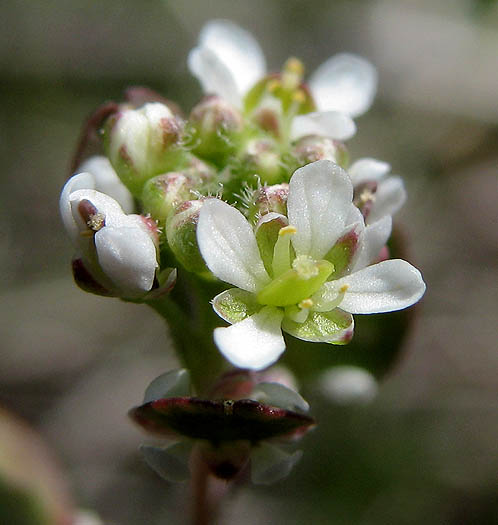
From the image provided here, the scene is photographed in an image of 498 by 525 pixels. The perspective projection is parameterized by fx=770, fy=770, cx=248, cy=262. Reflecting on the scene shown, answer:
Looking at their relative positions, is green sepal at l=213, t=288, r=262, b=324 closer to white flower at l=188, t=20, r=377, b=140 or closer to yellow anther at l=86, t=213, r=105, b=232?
yellow anther at l=86, t=213, r=105, b=232

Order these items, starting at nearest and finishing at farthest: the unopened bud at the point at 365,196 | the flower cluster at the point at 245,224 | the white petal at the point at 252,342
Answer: the white petal at the point at 252,342 → the flower cluster at the point at 245,224 → the unopened bud at the point at 365,196

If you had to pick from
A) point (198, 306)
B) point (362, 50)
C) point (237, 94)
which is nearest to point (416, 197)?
point (362, 50)

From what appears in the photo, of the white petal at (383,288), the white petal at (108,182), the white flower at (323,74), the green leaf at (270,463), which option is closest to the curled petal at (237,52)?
the white flower at (323,74)

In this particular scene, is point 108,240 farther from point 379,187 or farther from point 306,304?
point 379,187

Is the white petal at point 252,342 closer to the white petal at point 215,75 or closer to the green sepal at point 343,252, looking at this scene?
the green sepal at point 343,252

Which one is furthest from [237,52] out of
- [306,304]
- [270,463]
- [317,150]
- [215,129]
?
[270,463]

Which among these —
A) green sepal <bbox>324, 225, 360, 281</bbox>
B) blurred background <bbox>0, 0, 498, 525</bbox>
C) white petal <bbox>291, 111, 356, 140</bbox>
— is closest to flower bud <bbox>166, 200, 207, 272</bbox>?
green sepal <bbox>324, 225, 360, 281</bbox>

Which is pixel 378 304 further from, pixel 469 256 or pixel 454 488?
pixel 469 256
